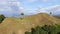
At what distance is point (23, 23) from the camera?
125812mm

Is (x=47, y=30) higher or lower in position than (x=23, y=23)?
higher

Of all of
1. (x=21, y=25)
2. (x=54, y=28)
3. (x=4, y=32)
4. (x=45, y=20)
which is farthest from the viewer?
(x=45, y=20)

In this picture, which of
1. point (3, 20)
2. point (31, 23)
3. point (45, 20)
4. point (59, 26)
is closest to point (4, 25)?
point (3, 20)

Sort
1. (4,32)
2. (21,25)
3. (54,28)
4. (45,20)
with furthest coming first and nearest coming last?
(45,20), (21,25), (4,32), (54,28)

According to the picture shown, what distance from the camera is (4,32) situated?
11381cm

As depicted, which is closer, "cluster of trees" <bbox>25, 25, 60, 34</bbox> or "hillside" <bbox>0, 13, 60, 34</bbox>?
"cluster of trees" <bbox>25, 25, 60, 34</bbox>

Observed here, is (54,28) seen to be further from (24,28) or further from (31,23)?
(31,23)

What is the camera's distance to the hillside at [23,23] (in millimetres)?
116312

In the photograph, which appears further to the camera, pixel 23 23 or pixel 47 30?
pixel 23 23

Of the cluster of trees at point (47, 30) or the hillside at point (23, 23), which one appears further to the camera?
the hillside at point (23, 23)

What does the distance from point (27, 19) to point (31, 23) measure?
671 cm

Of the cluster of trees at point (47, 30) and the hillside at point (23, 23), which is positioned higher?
the cluster of trees at point (47, 30)

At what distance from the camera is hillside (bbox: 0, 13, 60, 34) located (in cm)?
11631

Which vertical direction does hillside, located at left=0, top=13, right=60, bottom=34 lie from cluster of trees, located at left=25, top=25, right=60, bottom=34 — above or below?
below
